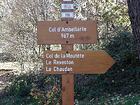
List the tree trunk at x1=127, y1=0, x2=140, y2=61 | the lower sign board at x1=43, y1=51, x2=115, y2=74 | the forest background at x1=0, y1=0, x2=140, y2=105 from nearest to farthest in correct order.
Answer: the tree trunk at x1=127, y1=0, x2=140, y2=61
the lower sign board at x1=43, y1=51, x2=115, y2=74
the forest background at x1=0, y1=0, x2=140, y2=105

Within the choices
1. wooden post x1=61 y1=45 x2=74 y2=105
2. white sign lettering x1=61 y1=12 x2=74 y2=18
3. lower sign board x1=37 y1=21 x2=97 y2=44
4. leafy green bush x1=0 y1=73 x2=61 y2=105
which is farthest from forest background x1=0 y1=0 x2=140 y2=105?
white sign lettering x1=61 y1=12 x2=74 y2=18

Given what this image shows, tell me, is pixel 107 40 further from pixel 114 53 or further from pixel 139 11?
pixel 139 11

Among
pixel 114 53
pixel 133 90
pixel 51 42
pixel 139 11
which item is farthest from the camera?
pixel 114 53

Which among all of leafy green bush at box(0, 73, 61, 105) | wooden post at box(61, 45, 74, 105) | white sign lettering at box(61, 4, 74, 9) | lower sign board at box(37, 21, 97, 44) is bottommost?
leafy green bush at box(0, 73, 61, 105)

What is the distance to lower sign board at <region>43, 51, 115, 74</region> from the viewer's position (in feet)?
22.8

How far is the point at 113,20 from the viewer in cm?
1917

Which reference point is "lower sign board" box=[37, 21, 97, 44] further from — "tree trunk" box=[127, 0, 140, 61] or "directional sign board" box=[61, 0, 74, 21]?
"tree trunk" box=[127, 0, 140, 61]

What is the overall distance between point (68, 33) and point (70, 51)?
285 mm

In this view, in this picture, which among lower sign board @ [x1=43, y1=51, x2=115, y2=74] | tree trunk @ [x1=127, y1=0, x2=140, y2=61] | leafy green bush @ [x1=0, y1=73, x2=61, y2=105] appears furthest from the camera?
leafy green bush @ [x1=0, y1=73, x2=61, y2=105]

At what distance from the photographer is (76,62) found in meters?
6.96

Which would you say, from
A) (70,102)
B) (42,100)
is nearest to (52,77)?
(42,100)

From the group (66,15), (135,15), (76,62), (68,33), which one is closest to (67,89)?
(76,62)

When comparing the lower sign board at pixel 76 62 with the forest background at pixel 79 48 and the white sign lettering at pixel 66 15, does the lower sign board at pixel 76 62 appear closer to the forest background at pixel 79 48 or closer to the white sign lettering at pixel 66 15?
the white sign lettering at pixel 66 15

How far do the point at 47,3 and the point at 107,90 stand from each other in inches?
305
